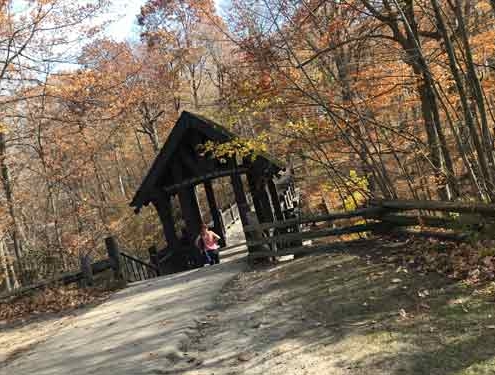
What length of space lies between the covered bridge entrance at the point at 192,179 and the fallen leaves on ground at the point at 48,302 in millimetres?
3781

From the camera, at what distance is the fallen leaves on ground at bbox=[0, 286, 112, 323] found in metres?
11.6

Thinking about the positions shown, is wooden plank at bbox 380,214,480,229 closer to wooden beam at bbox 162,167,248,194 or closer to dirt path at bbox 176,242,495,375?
dirt path at bbox 176,242,495,375

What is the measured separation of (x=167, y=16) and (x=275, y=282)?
28.0 m

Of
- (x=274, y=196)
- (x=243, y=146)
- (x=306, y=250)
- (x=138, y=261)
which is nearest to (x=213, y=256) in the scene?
(x=138, y=261)

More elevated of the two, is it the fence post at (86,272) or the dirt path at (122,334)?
the fence post at (86,272)

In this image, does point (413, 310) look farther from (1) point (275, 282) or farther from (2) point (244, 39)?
(2) point (244, 39)

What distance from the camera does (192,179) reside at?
600 inches

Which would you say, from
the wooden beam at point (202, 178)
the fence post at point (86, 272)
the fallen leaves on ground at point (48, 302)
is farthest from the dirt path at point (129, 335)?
the wooden beam at point (202, 178)

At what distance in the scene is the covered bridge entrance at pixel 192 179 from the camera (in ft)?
44.8

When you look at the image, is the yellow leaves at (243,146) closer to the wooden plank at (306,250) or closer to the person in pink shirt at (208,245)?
the wooden plank at (306,250)

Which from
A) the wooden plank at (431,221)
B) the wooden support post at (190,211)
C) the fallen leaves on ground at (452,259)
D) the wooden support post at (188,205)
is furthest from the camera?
the wooden support post at (190,211)

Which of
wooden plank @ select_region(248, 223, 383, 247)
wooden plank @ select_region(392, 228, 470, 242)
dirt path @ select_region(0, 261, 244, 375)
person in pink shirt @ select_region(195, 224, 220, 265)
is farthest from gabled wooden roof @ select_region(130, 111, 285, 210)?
wooden plank @ select_region(392, 228, 470, 242)

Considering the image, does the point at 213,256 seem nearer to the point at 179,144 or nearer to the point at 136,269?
the point at 136,269

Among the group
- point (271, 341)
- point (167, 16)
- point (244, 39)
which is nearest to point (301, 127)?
point (244, 39)
